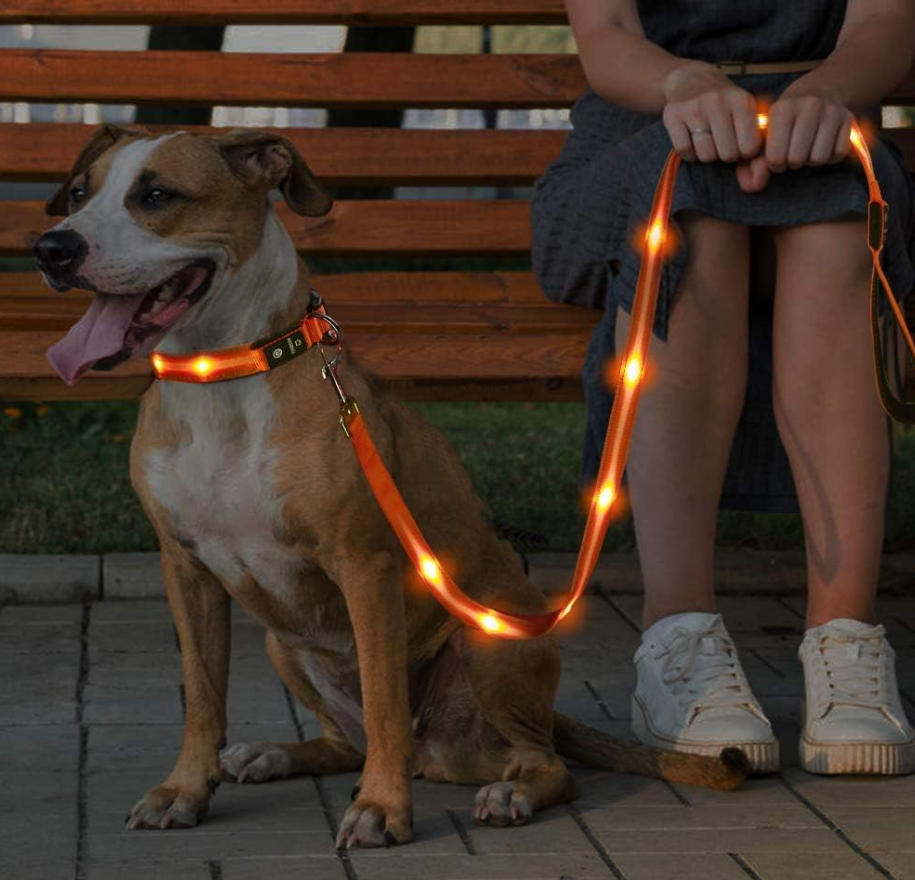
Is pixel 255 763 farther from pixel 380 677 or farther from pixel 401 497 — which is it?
pixel 401 497

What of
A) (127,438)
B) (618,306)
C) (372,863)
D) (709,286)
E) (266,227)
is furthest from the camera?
(127,438)

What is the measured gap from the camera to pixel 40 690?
13.8 ft

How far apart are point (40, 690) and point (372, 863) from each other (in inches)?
54.6

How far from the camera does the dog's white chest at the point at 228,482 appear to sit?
3.24 meters

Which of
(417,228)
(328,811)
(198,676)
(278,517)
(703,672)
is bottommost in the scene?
(328,811)

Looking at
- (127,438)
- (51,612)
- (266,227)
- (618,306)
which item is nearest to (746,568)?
(618,306)

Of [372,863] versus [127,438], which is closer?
[372,863]

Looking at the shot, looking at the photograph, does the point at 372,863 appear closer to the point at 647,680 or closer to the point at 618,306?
the point at 647,680

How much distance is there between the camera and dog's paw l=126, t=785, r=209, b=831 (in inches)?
127

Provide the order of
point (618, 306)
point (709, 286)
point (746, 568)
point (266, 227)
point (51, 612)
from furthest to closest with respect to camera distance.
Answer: point (746, 568)
point (51, 612)
point (618, 306)
point (709, 286)
point (266, 227)

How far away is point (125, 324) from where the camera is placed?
3.16m

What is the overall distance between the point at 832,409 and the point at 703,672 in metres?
0.58

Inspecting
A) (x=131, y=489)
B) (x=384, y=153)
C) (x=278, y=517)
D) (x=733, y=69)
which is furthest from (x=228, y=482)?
(x=131, y=489)

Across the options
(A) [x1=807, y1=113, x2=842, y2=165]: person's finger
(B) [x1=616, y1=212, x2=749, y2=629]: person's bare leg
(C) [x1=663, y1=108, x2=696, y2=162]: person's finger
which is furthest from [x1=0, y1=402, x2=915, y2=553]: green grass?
(A) [x1=807, y1=113, x2=842, y2=165]: person's finger
